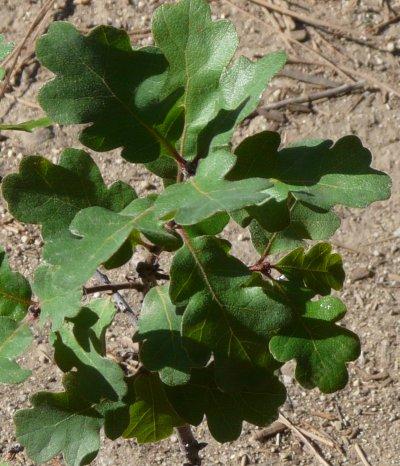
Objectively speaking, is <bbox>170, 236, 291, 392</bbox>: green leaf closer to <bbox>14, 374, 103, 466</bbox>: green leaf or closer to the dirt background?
<bbox>14, 374, 103, 466</bbox>: green leaf

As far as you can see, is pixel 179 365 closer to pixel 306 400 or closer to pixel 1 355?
pixel 1 355

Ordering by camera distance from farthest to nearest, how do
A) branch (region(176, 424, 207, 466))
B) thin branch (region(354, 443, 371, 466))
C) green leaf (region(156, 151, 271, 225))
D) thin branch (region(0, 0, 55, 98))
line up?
thin branch (region(0, 0, 55, 98)) → thin branch (region(354, 443, 371, 466)) → branch (region(176, 424, 207, 466)) → green leaf (region(156, 151, 271, 225))

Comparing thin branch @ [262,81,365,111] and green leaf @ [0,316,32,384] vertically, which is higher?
green leaf @ [0,316,32,384]

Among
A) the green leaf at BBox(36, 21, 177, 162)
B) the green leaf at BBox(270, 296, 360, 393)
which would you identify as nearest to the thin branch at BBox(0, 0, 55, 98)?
the green leaf at BBox(36, 21, 177, 162)

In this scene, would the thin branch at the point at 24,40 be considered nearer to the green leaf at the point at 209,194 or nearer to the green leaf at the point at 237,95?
the green leaf at the point at 237,95

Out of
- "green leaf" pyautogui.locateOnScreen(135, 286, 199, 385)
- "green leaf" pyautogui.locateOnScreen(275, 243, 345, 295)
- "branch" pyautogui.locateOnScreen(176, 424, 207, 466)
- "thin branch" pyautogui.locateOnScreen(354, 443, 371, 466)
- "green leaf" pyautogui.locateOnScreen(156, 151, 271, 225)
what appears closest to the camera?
"green leaf" pyautogui.locateOnScreen(156, 151, 271, 225)

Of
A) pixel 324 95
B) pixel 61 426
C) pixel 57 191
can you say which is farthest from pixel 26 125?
pixel 324 95

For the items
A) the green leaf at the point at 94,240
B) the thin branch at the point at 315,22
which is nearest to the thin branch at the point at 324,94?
the thin branch at the point at 315,22
